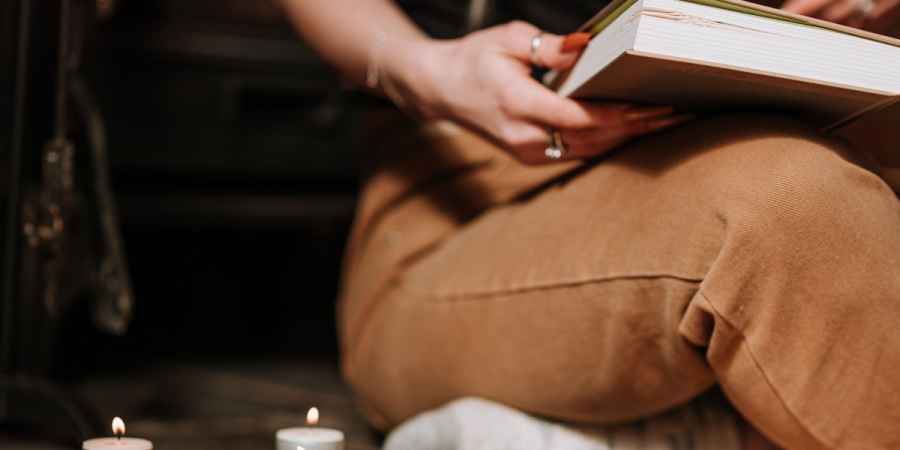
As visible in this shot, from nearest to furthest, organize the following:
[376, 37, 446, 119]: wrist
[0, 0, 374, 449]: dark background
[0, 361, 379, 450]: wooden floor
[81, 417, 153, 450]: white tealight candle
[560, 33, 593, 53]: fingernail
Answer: [81, 417, 153, 450]: white tealight candle, [560, 33, 593, 53]: fingernail, [376, 37, 446, 119]: wrist, [0, 361, 379, 450]: wooden floor, [0, 0, 374, 449]: dark background

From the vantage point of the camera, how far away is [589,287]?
605 millimetres

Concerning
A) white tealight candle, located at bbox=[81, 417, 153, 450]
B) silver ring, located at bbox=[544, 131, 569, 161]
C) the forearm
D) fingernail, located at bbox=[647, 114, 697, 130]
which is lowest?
white tealight candle, located at bbox=[81, 417, 153, 450]

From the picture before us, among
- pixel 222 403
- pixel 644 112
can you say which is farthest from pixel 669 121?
pixel 222 403

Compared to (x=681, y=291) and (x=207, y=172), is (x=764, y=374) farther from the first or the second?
(x=207, y=172)

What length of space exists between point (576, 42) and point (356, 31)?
0.28 meters

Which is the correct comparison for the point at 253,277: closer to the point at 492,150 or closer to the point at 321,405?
the point at 321,405

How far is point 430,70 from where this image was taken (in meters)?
0.72

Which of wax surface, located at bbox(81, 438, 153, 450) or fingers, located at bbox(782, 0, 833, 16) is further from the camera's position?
fingers, located at bbox(782, 0, 833, 16)

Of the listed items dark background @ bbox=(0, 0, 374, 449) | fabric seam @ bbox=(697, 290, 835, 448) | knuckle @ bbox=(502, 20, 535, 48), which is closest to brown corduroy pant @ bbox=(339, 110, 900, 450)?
fabric seam @ bbox=(697, 290, 835, 448)

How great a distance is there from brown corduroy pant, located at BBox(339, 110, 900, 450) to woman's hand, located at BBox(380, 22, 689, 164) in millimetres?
22

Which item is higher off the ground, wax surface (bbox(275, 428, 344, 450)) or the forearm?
the forearm

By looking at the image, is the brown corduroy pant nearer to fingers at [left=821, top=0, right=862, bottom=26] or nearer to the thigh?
the thigh

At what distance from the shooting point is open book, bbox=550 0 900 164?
0.48m

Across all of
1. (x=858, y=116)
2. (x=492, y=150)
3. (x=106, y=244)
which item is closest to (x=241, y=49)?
(x=106, y=244)
